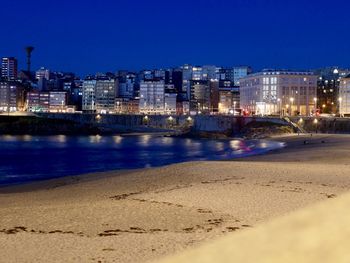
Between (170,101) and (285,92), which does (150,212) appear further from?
(170,101)

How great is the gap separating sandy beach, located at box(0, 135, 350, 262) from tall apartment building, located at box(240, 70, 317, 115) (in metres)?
109

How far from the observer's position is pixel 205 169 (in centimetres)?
2641

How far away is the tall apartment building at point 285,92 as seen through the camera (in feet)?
430

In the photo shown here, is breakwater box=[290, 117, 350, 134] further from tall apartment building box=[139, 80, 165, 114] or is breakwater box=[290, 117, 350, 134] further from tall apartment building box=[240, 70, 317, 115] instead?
tall apartment building box=[139, 80, 165, 114]

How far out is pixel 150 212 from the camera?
1366 centimetres

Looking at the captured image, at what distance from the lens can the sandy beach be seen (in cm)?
968

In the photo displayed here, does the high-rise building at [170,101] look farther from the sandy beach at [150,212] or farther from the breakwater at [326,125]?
the sandy beach at [150,212]

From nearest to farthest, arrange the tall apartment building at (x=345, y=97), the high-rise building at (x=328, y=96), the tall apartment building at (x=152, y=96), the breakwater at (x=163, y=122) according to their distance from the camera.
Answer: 1. the breakwater at (x=163, y=122)
2. the tall apartment building at (x=345, y=97)
3. the high-rise building at (x=328, y=96)
4. the tall apartment building at (x=152, y=96)

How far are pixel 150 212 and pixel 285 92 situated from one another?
125624 mm

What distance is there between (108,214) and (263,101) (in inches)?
4950

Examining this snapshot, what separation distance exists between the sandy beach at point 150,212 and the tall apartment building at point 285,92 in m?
109

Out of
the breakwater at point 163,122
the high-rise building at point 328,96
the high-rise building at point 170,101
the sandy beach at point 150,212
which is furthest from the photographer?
the high-rise building at point 170,101

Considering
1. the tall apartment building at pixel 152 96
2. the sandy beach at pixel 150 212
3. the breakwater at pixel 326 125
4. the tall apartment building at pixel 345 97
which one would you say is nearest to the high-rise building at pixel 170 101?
the tall apartment building at pixel 152 96

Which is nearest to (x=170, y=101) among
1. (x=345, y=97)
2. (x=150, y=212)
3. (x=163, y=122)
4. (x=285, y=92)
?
(x=285, y=92)
